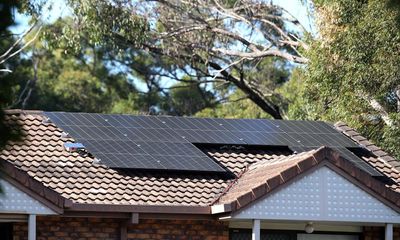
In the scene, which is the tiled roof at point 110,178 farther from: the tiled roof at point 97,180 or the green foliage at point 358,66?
the green foliage at point 358,66

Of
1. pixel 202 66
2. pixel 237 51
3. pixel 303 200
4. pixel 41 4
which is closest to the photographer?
pixel 303 200

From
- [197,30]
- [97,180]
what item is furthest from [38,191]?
[197,30]

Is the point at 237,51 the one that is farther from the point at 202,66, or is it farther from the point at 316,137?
the point at 316,137

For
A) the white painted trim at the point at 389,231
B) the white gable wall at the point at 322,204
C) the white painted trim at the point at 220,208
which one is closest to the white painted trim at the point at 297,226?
the white painted trim at the point at 389,231

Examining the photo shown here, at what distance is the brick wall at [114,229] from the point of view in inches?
664

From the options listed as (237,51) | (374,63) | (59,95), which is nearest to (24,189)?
(374,63)

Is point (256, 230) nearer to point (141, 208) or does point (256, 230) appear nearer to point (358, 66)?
point (141, 208)

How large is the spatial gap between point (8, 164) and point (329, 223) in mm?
5315

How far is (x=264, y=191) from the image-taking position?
1691cm

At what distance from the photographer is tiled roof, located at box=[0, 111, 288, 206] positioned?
17.2 meters

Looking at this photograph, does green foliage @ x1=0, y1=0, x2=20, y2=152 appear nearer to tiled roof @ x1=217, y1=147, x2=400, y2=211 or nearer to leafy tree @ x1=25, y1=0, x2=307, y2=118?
tiled roof @ x1=217, y1=147, x2=400, y2=211

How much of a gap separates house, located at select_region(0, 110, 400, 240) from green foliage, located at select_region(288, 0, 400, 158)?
543cm

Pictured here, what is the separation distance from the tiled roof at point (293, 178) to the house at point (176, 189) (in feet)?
A: 0.05

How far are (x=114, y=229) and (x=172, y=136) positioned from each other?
297cm
